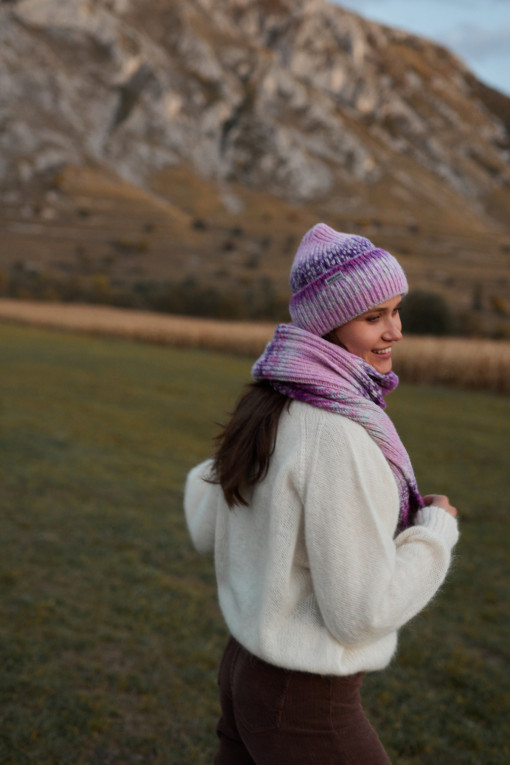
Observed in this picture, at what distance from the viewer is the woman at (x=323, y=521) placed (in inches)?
62.5

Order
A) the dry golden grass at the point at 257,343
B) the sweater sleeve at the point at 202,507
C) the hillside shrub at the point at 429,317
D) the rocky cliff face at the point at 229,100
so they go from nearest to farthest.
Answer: the sweater sleeve at the point at 202,507 < the dry golden grass at the point at 257,343 < the hillside shrub at the point at 429,317 < the rocky cliff face at the point at 229,100

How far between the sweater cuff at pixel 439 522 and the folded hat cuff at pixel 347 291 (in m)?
0.53

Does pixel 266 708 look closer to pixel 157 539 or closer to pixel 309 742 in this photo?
pixel 309 742

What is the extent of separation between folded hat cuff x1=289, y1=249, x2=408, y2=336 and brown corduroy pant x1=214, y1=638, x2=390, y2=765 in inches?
33.9

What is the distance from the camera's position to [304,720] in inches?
66.8

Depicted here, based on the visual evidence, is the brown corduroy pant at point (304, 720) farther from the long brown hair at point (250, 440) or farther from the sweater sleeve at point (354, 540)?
the long brown hair at point (250, 440)

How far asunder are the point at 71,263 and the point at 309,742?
67607mm

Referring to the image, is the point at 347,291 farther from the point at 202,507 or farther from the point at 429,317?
the point at 429,317

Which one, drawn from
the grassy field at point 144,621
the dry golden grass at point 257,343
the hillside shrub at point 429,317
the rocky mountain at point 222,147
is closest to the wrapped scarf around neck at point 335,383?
the grassy field at point 144,621

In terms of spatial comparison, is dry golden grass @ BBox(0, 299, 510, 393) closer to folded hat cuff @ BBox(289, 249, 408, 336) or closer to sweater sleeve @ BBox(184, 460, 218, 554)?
sweater sleeve @ BBox(184, 460, 218, 554)

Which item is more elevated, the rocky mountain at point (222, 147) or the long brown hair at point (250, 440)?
the rocky mountain at point (222, 147)

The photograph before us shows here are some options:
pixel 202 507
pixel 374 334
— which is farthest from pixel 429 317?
pixel 374 334

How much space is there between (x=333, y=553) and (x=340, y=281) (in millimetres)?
655

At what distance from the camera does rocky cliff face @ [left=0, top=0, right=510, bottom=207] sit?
97.8 m
